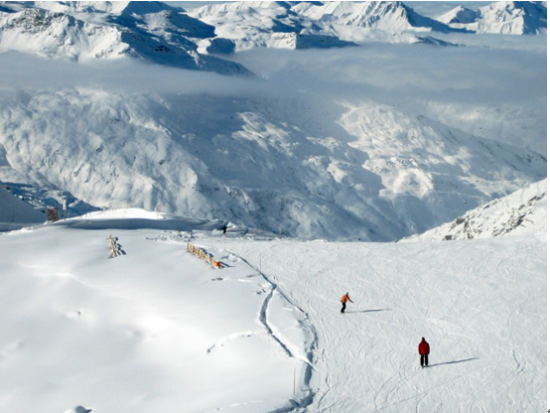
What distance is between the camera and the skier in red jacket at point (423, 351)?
2623 cm

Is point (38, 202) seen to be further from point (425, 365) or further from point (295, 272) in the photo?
point (425, 365)

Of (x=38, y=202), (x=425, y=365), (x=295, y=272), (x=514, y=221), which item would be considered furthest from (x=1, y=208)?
(x=38, y=202)

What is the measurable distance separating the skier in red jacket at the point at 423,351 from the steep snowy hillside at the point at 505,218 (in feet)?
175

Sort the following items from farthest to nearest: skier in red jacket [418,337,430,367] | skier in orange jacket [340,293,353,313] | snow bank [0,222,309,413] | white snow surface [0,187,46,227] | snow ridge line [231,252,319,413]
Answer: white snow surface [0,187,46,227], skier in orange jacket [340,293,353,313], skier in red jacket [418,337,430,367], snow bank [0,222,309,413], snow ridge line [231,252,319,413]

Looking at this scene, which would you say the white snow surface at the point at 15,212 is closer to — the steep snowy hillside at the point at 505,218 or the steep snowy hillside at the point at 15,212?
the steep snowy hillside at the point at 15,212

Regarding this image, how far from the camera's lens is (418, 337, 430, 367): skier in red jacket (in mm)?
26234

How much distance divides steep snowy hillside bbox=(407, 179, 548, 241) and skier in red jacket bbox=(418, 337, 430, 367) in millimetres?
53491

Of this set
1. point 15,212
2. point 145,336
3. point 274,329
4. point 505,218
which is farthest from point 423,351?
point 15,212

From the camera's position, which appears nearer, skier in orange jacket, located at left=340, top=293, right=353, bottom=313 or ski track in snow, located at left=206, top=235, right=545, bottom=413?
ski track in snow, located at left=206, top=235, right=545, bottom=413

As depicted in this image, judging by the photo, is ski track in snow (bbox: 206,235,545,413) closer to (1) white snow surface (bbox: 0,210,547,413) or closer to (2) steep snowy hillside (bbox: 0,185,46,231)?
(1) white snow surface (bbox: 0,210,547,413)

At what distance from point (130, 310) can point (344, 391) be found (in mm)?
13136

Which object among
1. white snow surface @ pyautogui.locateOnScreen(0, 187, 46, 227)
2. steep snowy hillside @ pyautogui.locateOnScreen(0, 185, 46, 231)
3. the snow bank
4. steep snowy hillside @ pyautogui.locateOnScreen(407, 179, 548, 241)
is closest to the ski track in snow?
the snow bank

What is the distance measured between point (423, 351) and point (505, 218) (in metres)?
67.5

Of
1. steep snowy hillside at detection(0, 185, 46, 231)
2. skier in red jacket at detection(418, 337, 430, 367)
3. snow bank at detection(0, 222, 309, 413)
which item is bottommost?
steep snowy hillside at detection(0, 185, 46, 231)
